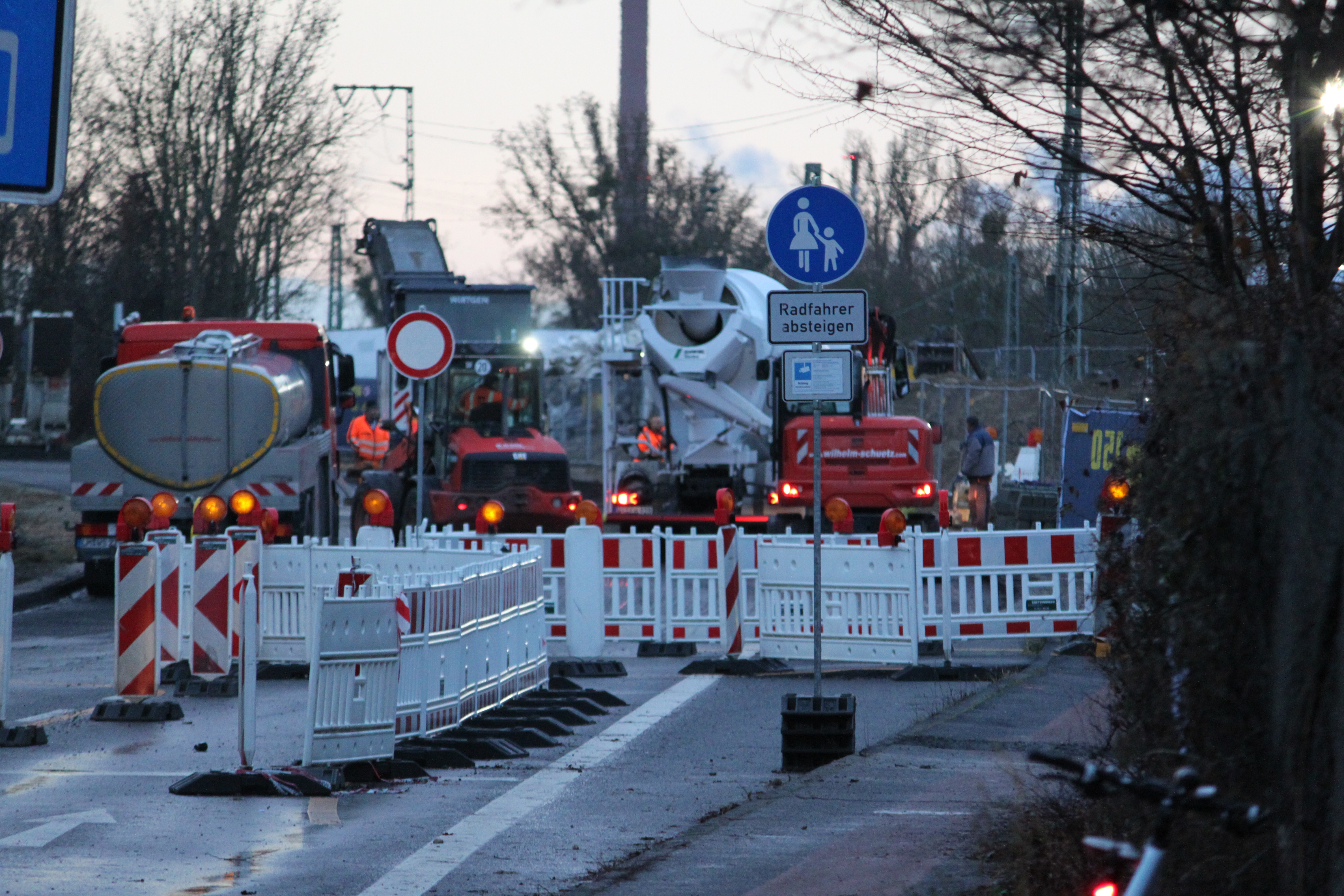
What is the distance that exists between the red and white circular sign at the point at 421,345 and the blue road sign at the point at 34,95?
12.0m

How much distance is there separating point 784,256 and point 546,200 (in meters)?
53.6

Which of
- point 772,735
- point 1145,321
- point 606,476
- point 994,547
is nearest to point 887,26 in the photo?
point 1145,321

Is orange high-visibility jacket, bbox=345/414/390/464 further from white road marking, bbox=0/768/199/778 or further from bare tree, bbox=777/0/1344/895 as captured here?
bare tree, bbox=777/0/1344/895

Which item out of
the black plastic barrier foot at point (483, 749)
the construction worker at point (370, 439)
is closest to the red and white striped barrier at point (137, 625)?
the black plastic barrier foot at point (483, 749)

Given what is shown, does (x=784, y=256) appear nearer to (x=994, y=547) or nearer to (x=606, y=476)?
(x=994, y=547)

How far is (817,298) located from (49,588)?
14100 mm

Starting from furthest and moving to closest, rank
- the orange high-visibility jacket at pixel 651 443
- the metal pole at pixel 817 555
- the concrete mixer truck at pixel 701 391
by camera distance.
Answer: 1. the orange high-visibility jacket at pixel 651 443
2. the concrete mixer truck at pixel 701 391
3. the metal pole at pixel 817 555

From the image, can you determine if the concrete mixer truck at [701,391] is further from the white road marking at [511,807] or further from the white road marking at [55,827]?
the white road marking at [55,827]

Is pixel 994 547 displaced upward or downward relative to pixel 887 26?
downward

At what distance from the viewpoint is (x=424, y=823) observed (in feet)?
26.5

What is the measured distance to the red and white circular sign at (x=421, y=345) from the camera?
16.1m

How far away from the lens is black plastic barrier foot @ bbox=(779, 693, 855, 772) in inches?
375

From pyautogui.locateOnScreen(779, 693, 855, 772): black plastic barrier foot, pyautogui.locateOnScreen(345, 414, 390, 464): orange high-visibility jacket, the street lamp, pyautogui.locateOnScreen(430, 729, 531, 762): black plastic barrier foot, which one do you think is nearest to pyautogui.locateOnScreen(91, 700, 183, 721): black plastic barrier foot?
pyautogui.locateOnScreen(430, 729, 531, 762): black plastic barrier foot

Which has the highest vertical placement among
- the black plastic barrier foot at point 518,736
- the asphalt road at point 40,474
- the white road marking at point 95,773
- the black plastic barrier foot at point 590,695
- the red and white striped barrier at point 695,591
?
the asphalt road at point 40,474
